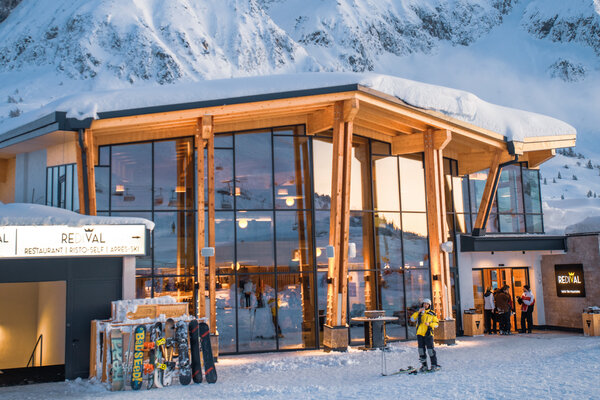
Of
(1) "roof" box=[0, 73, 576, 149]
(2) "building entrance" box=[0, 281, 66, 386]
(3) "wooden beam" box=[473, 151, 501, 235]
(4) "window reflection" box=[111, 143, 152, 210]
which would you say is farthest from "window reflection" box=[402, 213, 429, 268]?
(2) "building entrance" box=[0, 281, 66, 386]

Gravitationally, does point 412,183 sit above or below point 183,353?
above

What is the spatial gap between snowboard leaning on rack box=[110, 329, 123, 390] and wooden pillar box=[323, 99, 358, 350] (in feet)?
20.3

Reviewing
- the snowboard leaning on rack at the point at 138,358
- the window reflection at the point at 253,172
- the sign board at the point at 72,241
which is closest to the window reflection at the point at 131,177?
the window reflection at the point at 253,172

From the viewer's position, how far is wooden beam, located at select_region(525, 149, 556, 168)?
22484mm

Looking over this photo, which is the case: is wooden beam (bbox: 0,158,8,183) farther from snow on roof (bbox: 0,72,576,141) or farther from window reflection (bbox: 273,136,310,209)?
window reflection (bbox: 273,136,310,209)

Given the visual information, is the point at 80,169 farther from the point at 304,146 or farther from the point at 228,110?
the point at 304,146

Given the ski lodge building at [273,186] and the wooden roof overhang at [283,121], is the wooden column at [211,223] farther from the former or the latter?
the wooden roof overhang at [283,121]

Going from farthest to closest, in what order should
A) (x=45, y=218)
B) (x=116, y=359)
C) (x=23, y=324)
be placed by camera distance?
(x=23, y=324) < (x=45, y=218) < (x=116, y=359)

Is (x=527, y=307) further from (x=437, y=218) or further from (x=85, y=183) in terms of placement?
(x=85, y=183)

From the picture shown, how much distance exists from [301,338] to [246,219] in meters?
3.67

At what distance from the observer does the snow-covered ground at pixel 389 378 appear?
34.0 feet

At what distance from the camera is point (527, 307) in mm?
20422

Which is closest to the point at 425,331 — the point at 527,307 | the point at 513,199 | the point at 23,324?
the point at 527,307

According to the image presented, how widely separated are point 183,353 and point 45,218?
155 inches
